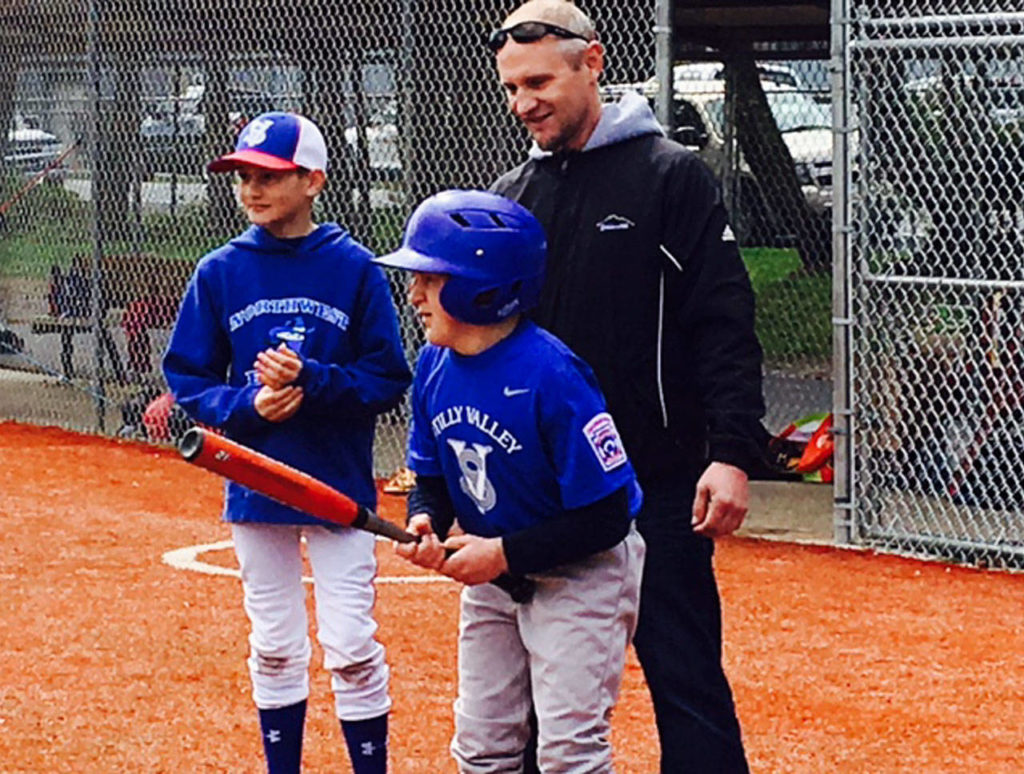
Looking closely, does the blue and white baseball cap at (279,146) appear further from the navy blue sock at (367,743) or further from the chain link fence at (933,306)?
the chain link fence at (933,306)

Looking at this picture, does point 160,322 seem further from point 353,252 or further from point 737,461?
point 737,461

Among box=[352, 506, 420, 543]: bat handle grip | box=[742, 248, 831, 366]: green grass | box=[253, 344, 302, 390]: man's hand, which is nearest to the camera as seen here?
box=[352, 506, 420, 543]: bat handle grip

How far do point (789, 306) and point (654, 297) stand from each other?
12692 millimetres

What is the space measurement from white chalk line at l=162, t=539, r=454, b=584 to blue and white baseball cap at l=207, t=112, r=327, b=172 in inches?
128

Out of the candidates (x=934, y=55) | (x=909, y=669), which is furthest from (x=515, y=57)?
(x=934, y=55)

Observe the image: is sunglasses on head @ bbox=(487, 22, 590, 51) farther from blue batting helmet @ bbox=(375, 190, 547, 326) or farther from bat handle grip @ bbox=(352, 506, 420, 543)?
bat handle grip @ bbox=(352, 506, 420, 543)

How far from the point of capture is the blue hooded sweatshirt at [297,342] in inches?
197

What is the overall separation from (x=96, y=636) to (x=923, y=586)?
337cm

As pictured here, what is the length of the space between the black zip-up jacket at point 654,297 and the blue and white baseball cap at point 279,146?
830 mm

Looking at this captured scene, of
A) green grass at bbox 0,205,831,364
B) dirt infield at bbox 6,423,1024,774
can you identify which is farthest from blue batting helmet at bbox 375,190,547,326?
green grass at bbox 0,205,831,364

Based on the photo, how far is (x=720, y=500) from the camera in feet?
13.6

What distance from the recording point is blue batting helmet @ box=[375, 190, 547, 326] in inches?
150

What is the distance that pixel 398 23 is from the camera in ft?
41.8

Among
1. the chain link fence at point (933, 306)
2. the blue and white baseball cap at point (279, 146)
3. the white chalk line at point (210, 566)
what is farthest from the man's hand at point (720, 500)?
the chain link fence at point (933, 306)
